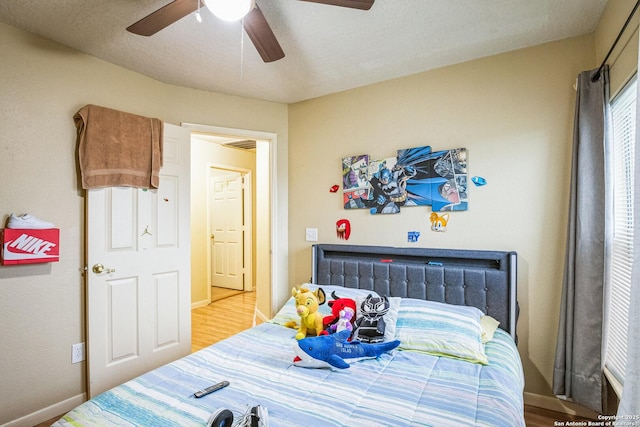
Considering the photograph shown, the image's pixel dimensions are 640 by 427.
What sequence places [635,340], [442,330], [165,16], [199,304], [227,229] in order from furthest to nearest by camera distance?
[227,229]
[199,304]
[442,330]
[165,16]
[635,340]

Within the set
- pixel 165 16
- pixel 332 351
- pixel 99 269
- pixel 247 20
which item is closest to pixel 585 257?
pixel 332 351

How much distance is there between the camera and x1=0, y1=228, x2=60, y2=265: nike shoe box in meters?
1.92

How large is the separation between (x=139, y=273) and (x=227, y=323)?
1752 mm

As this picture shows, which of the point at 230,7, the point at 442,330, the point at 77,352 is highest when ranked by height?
the point at 230,7

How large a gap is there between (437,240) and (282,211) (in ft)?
5.06

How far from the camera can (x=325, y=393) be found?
55.3 inches

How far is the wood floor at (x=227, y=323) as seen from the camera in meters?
2.10

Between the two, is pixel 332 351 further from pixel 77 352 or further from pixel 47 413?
pixel 47 413

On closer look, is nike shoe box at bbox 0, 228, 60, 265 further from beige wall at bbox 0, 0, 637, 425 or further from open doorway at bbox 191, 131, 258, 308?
open doorway at bbox 191, 131, 258, 308

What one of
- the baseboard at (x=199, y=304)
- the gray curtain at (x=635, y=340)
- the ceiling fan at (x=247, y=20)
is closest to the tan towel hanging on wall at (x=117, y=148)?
the ceiling fan at (x=247, y=20)

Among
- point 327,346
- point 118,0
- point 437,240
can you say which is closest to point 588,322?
point 437,240

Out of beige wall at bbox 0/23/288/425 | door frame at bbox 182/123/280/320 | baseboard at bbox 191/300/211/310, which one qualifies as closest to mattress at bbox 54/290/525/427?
beige wall at bbox 0/23/288/425

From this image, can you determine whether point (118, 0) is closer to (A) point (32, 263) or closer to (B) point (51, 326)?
(A) point (32, 263)

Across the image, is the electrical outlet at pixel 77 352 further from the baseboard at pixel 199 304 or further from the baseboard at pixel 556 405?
the baseboard at pixel 556 405
